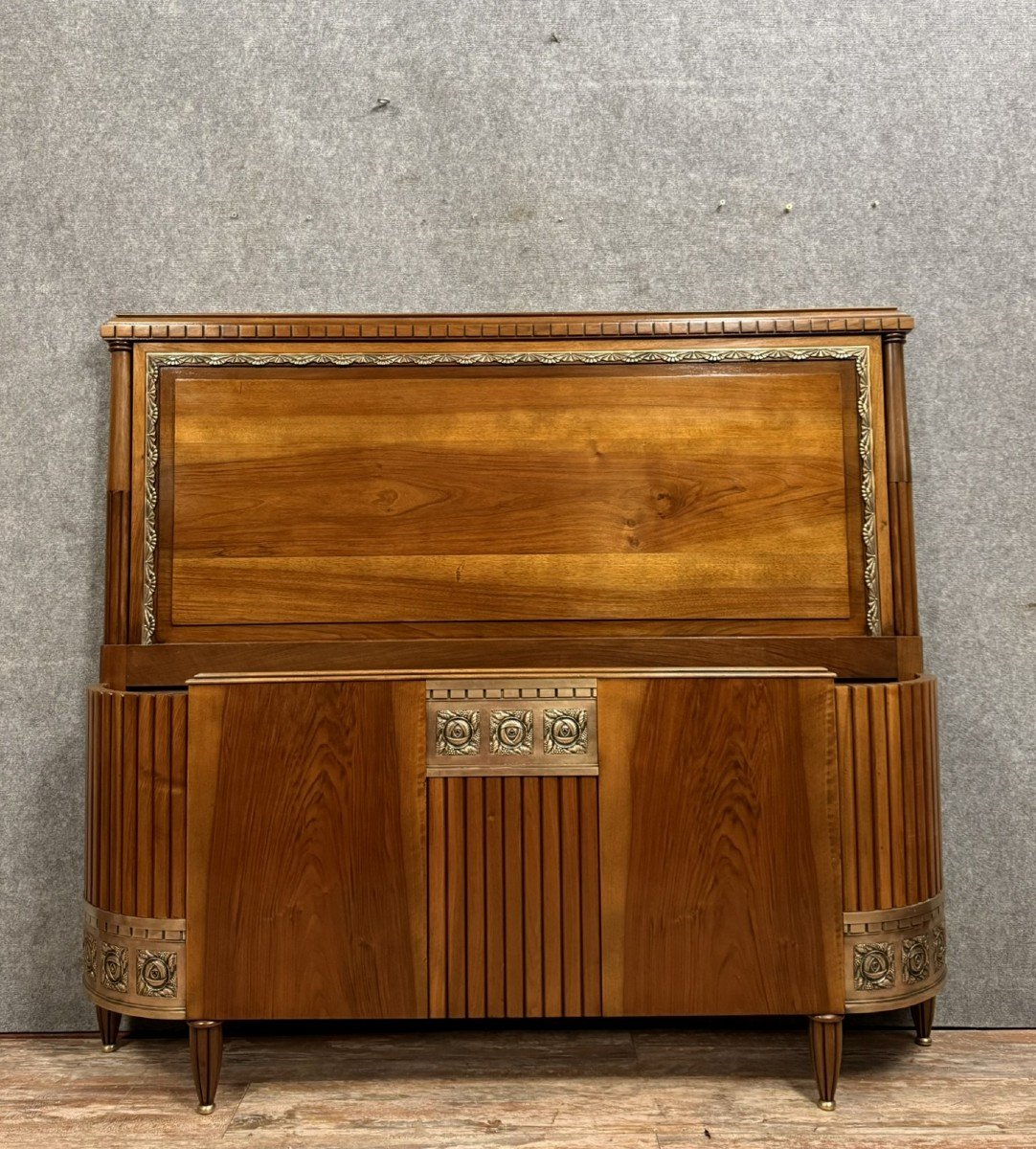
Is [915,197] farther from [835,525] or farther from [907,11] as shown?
[835,525]

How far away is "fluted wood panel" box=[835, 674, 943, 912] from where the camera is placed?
4.06 feet

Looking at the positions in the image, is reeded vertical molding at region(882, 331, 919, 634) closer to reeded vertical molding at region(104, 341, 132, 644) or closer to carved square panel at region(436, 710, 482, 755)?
carved square panel at region(436, 710, 482, 755)

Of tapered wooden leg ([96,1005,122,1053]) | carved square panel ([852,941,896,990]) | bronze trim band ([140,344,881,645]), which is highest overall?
bronze trim band ([140,344,881,645])

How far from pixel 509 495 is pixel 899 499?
621mm

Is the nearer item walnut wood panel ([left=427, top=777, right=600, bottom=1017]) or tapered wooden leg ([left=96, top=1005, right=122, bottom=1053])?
walnut wood panel ([left=427, top=777, right=600, bottom=1017])

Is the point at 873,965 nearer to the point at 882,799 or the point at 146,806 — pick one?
the point at 882,799

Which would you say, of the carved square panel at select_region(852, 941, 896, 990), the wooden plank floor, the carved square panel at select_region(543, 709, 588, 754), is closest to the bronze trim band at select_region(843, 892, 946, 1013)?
the carved square panel at select_region(852, 941, 896, 990)

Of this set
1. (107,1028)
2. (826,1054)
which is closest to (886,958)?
(826,1054)

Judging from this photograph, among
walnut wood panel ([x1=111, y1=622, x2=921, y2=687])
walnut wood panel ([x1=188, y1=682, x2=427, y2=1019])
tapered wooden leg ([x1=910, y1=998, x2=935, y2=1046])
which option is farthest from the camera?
tapered wooden leg ([x1=910, y1=998, x2=935, y2=1046])

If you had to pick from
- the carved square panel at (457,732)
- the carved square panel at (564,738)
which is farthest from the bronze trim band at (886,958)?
the carved square panel at (457,732)

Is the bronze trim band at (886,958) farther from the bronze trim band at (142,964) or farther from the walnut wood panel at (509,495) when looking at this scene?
the bronze trim band at (142,964)

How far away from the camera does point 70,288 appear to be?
1.66 metres

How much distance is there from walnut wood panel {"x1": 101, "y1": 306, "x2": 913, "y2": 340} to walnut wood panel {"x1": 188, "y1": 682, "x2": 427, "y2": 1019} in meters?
0.58

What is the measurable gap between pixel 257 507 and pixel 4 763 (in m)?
0.75
